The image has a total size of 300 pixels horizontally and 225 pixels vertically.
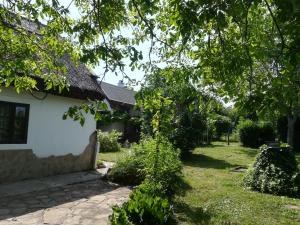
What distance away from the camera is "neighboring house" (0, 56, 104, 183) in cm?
973

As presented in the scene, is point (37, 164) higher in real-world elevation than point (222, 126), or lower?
lower

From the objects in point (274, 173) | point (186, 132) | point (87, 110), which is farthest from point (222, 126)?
point (87, 110)

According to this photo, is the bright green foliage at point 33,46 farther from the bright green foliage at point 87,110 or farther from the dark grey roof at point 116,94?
the dark grey roof at point 116,94

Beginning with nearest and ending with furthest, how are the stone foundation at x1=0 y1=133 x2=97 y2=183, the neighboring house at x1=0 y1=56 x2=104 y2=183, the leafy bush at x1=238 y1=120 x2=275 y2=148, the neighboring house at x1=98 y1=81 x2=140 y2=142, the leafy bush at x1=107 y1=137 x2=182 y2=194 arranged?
the leafy bush at x1=107 y1=137 x2=182 y2=194 < the stone foundation at x1=0 y1=133 x2=97 y2=183 < the neighboring house at x1=0 y1=56 x2=104 y2=183 < the neighboring house at x1=98 y1=81 x2=140 y2=142 < the leafy bush at x1=238 y1=120 x2=275 y2=148

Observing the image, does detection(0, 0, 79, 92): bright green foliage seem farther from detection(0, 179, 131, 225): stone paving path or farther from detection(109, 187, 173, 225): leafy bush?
detection(0, 179, 131, 225): stone paving path

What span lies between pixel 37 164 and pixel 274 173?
6934 millimetres

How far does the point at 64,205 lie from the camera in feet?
25.7

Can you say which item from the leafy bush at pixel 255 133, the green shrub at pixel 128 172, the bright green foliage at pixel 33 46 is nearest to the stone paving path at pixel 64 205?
the green shrub at pixel 128 172

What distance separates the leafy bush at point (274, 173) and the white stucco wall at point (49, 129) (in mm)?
5720

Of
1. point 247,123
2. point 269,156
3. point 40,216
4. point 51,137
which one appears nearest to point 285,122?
point 247,123

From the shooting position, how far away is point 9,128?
32.3 feet

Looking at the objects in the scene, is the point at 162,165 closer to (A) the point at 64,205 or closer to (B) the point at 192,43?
(A) the point at 64,205

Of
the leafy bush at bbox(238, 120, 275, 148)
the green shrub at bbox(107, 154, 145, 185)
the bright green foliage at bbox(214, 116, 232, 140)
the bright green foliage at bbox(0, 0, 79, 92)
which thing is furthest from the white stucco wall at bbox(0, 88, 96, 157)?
the bright green foliage at bbox(214, 116, 232, 140)

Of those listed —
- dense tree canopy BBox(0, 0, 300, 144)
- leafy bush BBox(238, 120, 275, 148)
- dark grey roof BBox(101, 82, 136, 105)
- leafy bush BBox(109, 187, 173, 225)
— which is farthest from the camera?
dark grey roof BBox(101, 82, 136, 105)
